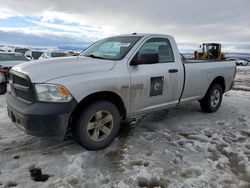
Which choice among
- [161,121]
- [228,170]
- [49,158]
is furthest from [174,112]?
[49,158]

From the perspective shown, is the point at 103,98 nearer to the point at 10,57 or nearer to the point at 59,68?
the point at 59,68

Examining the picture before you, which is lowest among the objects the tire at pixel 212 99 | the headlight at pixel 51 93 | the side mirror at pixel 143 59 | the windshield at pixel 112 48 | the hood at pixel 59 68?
the tire at pixel 212 99

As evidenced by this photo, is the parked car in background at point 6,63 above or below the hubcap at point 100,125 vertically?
above

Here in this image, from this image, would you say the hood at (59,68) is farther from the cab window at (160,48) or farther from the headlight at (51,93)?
the cab window at (160,48)

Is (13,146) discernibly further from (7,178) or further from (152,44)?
(152,44)

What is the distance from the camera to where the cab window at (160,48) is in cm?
500

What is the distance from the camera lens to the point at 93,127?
13.6ft

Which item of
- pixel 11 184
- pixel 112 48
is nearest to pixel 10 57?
pixel 112 48

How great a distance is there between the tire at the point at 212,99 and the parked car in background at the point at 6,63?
6.30m

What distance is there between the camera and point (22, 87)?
398cm

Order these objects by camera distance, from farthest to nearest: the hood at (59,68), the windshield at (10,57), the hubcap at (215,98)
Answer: the windshield at (10,57) < the hubcap at (215,98) < the hood at (59,68)

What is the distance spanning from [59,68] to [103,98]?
804mm

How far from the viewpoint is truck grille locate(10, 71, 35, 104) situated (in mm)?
3805

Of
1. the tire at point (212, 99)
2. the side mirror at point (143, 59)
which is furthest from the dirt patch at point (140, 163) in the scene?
the tire at point (212, 99)
